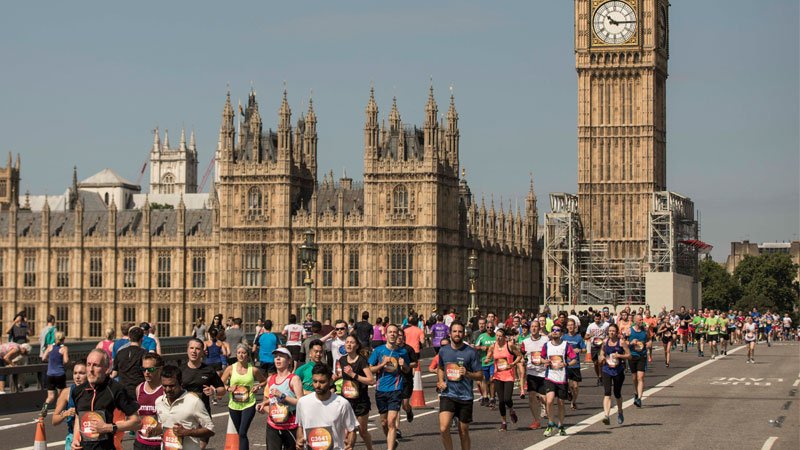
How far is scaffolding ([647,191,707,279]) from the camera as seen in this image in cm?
10206

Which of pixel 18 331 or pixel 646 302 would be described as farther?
pixel 646 302

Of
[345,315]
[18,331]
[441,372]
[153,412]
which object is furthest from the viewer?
[345,315]

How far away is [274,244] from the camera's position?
82.9 meters

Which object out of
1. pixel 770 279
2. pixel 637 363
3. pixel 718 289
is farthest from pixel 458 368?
pixel 770 279

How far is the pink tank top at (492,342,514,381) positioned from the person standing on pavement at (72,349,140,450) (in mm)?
11143

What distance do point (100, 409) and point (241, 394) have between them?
4.45 m

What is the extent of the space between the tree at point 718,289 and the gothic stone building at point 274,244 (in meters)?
50.5

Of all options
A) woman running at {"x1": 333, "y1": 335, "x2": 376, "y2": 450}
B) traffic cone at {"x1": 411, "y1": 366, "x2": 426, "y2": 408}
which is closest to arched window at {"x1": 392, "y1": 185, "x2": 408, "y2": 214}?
traffic cone at {"x1": 411, "y1": 366, "x2": 426, "y2": 408}

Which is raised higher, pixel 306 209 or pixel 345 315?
pixel 306 209

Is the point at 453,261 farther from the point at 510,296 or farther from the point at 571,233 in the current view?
the point at 571,233

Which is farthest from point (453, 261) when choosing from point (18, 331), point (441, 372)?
point (441, 372)

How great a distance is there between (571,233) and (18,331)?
71.4m

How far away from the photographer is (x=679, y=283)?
99562mm

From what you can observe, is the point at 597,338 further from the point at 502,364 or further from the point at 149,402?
the point at 149,402
